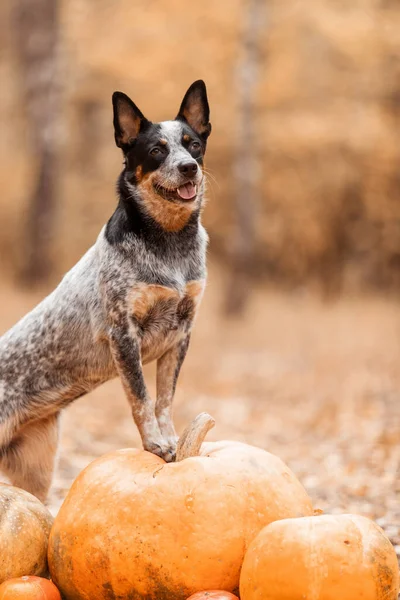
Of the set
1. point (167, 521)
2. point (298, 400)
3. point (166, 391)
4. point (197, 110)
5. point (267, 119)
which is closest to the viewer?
point (167, 521)

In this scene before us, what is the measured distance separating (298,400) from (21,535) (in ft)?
20.5

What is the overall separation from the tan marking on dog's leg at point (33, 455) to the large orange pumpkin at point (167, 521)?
2.51 feet

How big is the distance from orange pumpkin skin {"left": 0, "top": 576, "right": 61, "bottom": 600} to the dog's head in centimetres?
170

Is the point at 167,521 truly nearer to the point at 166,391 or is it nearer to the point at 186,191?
the point at 166,391

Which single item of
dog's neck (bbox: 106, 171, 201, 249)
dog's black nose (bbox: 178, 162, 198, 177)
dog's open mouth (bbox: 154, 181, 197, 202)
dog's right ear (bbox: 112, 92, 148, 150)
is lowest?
dog's neck (bbox: 106, 171, 201, 249)

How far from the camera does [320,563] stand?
277 centimetres

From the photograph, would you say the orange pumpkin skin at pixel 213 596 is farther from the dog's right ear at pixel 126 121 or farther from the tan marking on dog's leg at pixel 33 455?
the dog's right ear at pixel 126 121

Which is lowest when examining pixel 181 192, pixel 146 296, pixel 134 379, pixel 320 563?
pixel 320 563

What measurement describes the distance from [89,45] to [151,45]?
1329 millimetres

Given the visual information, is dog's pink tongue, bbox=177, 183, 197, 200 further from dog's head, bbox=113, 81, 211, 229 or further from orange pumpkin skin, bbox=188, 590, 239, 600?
orange pumpkin skin, bbox=188, 590, 239, 600

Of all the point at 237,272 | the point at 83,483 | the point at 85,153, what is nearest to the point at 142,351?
the point at 83,483

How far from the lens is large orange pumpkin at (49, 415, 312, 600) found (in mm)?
3051

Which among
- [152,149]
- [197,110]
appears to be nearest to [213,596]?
[152,149]

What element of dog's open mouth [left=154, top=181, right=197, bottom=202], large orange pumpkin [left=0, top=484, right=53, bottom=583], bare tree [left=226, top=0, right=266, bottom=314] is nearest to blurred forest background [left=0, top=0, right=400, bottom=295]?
bare tree [left=226, top=0, right=266, bottom=314]
